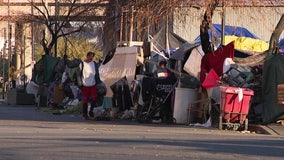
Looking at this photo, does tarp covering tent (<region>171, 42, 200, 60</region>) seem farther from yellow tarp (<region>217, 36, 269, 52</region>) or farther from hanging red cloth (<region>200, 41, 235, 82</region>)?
yellow tarp (<region>217, 36, 269, 52</region>)

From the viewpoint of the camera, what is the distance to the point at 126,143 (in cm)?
1348

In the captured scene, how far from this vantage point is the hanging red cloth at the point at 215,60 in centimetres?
2038

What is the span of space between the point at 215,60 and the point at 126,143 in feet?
25.2

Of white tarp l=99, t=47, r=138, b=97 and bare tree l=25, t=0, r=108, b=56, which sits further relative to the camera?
bare tree l=25, t=0, r=108, b=56

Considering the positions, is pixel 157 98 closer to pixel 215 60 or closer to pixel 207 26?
pixel 215 60

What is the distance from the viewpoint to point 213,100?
19.4 metres

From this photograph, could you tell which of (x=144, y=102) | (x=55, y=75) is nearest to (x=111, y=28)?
(x=55, y=75)

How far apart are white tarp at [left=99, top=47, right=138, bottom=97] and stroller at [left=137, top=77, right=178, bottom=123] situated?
2332 millimetres

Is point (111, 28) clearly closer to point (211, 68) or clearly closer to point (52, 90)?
point (52, 90)

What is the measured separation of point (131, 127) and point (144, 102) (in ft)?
6.66

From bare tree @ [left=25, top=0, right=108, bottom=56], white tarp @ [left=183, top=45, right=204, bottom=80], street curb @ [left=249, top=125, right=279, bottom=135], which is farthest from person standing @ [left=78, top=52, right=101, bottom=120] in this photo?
bare tree @ [left=25, top=0, right=108, bottom=56]

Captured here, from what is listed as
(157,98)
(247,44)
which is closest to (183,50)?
(157,98)

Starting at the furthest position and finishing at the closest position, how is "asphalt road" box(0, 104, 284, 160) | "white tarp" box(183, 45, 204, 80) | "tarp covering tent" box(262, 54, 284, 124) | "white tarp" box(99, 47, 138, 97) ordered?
"white tarp" box(99, 47, 138, 97)
"white tarp" box(183, 45, 204, 80)
"tarp covering tent" box(262, 54, 284, 124)
"asphalt road" box(0, 104, 284, 160)

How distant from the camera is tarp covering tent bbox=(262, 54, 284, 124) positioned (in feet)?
61.7
